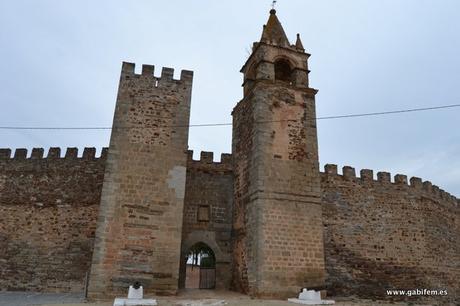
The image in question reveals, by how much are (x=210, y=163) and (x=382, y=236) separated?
6915 mm

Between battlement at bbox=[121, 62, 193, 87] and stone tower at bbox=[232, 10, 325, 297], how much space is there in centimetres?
206

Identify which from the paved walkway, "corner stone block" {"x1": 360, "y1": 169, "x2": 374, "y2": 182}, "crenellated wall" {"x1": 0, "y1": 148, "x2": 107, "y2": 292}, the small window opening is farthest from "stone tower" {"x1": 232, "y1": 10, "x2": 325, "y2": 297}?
"crenellated wall" {"x1": 0, "y1": 148, "x2": 107, "y2": 292}

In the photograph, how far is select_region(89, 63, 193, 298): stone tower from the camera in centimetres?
1014

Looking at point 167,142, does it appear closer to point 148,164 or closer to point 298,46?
point 148,164

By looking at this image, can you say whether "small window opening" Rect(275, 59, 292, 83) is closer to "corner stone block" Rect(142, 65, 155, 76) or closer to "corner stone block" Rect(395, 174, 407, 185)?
"corner stone block" Rect(142, 65, 155, 76)

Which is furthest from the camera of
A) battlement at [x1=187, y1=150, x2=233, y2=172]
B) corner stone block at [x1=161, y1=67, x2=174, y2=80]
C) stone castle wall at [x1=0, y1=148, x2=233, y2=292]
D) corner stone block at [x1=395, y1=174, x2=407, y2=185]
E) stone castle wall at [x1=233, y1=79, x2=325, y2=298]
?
corner stone block at [x1=395, y1=174, x2=407, y2=185]

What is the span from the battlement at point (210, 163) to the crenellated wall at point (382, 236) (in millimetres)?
3667

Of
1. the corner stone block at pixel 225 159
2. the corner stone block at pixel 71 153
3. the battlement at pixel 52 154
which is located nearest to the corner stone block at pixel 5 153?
the battlement at pixel 52 154

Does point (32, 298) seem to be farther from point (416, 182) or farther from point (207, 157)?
point (416, 182)

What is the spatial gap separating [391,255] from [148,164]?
30.8 ft

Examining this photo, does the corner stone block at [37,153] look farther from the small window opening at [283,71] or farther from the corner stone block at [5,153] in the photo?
the small window opening at [283,71]

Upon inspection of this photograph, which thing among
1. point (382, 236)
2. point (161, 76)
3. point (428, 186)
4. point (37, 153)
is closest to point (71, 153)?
point (37, 153)

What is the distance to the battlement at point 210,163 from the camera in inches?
519

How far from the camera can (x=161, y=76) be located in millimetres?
12234
